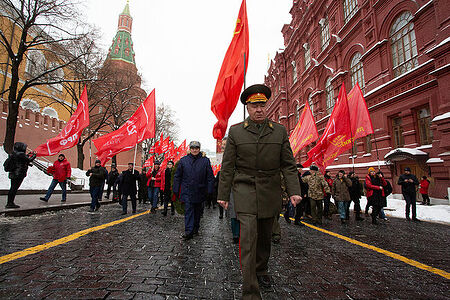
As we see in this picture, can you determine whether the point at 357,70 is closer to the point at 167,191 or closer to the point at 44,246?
the point at 167,191

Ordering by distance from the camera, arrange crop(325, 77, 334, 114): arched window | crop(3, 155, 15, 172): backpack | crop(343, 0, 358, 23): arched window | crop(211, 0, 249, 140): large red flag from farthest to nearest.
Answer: crop(325, 77, 334, 114): arched window → crop(343, 0, 358, 23): arched window → crop(3, 155, 15, 172): backpack → crop(211, 0, 249, 140): large red flag

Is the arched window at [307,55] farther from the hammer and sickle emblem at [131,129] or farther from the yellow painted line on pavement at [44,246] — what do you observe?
the yellow painted line on pavement at [44,246]

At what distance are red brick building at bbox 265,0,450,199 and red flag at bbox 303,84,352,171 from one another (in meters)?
1.89

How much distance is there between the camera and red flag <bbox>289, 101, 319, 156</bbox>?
10.9 meters

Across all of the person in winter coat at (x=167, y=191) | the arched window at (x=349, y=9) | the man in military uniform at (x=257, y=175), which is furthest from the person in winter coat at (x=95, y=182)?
the arched window at (x=349, y=9)

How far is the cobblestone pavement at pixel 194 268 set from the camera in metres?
2.34

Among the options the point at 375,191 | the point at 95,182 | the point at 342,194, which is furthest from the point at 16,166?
the point at 375,191

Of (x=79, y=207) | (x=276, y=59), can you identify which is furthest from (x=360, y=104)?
(x=276, y=59)

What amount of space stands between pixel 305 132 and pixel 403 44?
942 cm

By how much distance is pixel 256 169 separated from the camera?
8.04 ft

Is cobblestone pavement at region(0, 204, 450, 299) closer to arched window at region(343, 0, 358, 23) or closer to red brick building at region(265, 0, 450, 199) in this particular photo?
red brick building at region(265, 0, 450, 199)

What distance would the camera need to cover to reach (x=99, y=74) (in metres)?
22.0

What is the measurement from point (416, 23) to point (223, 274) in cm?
1726

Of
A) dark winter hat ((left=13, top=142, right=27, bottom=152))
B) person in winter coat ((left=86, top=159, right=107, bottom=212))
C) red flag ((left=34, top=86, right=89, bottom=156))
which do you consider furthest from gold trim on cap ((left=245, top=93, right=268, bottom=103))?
red flag ((left=34, top=86, right=89, bottom=156))
